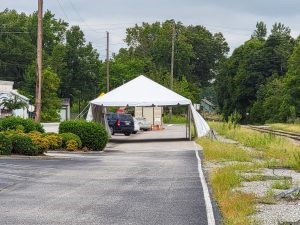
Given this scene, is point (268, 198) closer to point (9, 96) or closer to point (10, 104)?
point (10, 104)

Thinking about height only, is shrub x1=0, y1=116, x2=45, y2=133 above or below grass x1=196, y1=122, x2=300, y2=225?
above

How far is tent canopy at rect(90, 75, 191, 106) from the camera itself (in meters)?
39.5

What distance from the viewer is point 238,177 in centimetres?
1712

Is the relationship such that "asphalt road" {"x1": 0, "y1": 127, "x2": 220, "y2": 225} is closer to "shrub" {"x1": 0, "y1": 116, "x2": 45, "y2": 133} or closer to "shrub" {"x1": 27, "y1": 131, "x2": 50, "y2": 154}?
"shrub" {"x1": 27, "y1": 131, "x2": 50, "y2": 154}

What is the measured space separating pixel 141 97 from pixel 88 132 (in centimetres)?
1038

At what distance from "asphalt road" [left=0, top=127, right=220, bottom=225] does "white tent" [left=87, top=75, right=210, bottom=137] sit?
16307 millimetres

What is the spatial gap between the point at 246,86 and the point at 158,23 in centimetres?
3938

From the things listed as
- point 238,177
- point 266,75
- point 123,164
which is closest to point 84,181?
point 238,177

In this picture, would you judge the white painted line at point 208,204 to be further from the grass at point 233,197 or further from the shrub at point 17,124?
the shrub at point 17,124

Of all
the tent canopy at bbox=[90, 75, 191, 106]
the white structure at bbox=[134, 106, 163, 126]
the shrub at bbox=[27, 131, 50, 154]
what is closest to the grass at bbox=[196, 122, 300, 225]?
the shrub at bbox=[27, 131, 50, 154]

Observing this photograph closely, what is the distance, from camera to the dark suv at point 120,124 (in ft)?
159

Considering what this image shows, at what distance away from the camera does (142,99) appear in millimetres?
39938

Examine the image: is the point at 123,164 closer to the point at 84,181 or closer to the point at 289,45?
the point at 84,181

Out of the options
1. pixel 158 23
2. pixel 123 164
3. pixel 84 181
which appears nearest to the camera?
pixel 84 181
